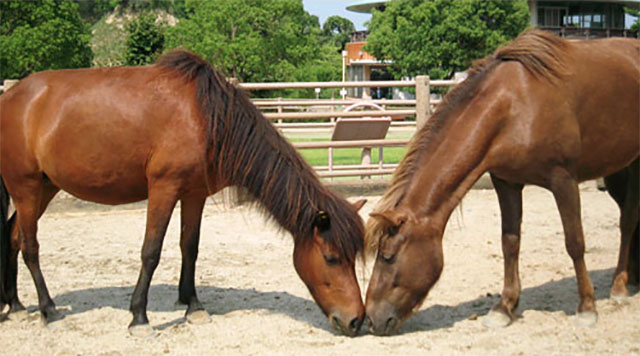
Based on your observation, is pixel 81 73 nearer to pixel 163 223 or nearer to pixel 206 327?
pixel 163 223

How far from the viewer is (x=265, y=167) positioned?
4.21 metres

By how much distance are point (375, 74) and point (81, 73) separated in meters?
50.3

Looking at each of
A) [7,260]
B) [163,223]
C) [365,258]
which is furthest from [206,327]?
[7,260]

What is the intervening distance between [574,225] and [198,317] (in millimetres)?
2557

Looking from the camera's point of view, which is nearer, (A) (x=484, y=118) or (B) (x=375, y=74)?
(A) (x=484, y=118)

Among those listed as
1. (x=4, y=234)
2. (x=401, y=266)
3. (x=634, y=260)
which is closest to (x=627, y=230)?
(x=634, y=260)

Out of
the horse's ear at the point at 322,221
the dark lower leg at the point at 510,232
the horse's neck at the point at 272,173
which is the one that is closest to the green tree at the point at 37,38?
the horse's neck at the point at 272,173

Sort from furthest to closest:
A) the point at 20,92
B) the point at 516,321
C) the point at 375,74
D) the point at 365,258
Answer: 1. the point at 375,74
2. the point at 20,92
3. the point at 516,321
4. the point at 365,258

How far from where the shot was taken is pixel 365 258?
4047 millimetres

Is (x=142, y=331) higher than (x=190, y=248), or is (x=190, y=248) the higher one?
(x=190, y=248)

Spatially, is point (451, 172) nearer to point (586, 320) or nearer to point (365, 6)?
point (586, 320)

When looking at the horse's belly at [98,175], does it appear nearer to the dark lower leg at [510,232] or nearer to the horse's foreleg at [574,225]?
the dark lower leg at [510,232]

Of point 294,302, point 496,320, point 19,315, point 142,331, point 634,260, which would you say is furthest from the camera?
point 634,260

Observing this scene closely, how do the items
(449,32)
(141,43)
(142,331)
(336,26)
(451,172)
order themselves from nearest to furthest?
(451,172) → (142,331) → (141,43) → (449,32) → (336,26)
